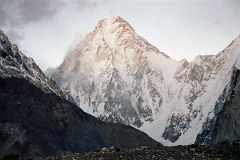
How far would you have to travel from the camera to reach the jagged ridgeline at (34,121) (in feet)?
417

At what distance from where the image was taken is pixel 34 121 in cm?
14475

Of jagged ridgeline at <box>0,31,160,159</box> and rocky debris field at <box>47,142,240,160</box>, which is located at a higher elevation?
jagged ridgeline at <box>0,31,160,159</box>

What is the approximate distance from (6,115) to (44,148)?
42.9 feet

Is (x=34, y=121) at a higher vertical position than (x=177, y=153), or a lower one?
higher

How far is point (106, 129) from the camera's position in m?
194

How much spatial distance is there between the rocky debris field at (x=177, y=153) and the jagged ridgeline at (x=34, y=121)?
59.4 meters

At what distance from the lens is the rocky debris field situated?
147 ft

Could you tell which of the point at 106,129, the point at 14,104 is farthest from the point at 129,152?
the point at 106,129

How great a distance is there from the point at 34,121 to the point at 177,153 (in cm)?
10171

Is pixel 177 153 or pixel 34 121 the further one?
pixel 34 121

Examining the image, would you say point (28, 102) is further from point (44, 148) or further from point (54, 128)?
point (44, 148)

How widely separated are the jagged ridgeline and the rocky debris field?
195ft

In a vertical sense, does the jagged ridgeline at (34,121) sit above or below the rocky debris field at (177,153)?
above

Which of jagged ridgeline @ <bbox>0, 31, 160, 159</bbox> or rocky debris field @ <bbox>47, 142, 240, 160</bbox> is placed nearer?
rocky debris field @ <bbox>47, 142, 240, 160</bbox>
